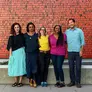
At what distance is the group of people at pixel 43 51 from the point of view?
24.0 ft

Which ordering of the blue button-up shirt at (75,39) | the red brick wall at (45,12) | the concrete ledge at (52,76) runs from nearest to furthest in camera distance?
the blue button-up shirt at (75,39)
the concrete ledge at (52,76)
the red brick wall at (45,12)

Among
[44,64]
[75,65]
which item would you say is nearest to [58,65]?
[44,64]

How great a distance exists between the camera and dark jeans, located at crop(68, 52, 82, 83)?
24.1 ft

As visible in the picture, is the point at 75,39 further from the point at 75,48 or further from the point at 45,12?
the point at 45,12

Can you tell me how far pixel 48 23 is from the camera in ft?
30.2

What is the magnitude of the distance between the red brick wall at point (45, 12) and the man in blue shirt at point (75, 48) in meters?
1.90

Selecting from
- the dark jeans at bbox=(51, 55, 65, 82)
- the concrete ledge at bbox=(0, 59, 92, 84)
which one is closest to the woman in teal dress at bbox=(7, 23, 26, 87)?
the concrete ledge at bbox=(0, 59, 92, 84)

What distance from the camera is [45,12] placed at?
9.17 m

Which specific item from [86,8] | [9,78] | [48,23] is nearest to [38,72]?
[9,78]

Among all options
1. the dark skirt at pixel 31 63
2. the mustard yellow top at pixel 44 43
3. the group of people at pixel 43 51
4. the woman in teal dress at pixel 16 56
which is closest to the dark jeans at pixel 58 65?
the group of people at pixel 43 51

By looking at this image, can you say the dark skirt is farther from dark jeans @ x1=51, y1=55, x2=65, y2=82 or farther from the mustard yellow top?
dark jeans @ x1=51, y1=55, x2=65, y2=82

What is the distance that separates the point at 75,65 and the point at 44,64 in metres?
0.85

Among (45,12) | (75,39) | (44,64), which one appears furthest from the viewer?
(45,12)

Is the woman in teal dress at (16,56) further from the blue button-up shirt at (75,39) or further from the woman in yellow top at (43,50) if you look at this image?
the blue button-up shirt at (75,39)
